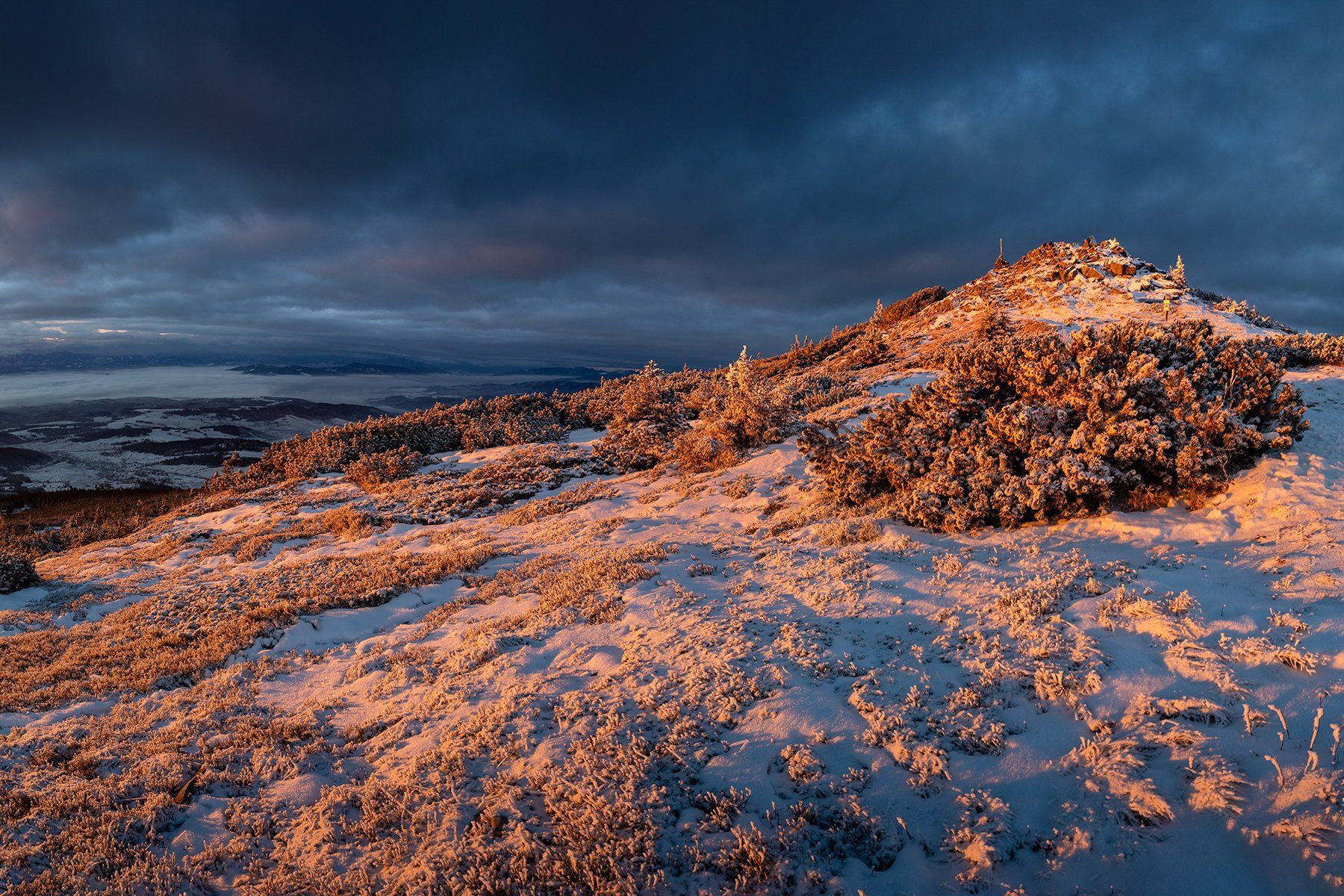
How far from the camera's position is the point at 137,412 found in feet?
159

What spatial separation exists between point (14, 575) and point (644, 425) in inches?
553

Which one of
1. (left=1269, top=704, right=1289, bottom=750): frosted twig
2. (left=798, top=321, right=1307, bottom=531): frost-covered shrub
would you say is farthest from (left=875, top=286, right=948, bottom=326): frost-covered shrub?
(left=1269, top=704, right=1289, bottom=750): frosted twig

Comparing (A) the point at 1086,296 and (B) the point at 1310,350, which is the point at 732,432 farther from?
(A) the point at 1086,296

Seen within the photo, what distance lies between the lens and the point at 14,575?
1064cm

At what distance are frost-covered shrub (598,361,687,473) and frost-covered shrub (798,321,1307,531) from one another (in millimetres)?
6526

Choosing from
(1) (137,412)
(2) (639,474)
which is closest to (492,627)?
(2) (639,474)

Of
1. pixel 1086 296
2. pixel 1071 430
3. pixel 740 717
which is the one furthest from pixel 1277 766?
pixel 1086 296

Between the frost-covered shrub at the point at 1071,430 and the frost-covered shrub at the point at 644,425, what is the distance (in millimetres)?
6526

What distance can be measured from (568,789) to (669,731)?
0.84 meters

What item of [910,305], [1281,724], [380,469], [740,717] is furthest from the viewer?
[910,305]

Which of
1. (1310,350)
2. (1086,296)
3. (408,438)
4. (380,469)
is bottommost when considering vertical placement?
(380,469)

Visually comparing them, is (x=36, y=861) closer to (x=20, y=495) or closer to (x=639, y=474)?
(x=639, y=474)

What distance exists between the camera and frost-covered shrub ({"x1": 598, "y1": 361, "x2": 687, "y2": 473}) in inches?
606

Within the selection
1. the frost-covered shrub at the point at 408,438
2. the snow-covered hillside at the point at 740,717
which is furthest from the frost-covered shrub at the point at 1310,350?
the frost-covered shrub at the point at 408,438
